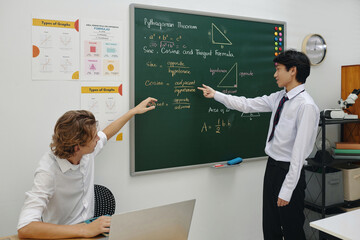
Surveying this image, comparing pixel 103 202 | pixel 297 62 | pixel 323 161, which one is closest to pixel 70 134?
pixel 103 202

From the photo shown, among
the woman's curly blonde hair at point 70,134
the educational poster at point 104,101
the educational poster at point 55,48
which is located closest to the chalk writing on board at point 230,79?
the educational poster at point 104,101

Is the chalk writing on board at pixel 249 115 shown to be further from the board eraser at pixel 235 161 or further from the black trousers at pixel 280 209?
the black trousers at pixel 280 209

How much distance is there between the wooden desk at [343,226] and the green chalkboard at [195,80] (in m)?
1.18

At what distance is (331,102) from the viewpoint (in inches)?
135

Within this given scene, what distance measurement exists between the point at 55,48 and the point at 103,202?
1.10 meters

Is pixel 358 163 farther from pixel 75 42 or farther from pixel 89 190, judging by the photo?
pixel 75 42

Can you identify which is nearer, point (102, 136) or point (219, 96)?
point (102, 136)

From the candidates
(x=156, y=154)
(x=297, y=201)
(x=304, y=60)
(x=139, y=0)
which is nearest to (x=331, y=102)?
(x=304, y=60)

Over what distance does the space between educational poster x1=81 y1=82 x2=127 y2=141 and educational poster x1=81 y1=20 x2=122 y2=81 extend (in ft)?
0.19

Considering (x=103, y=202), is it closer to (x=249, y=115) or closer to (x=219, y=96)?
(x=219, y=96)

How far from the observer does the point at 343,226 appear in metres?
1.58

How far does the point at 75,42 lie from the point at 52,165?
936 mm

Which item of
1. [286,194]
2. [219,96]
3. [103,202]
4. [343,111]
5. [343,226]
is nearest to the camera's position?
[343,226]

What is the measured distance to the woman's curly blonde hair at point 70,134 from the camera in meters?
1.59
